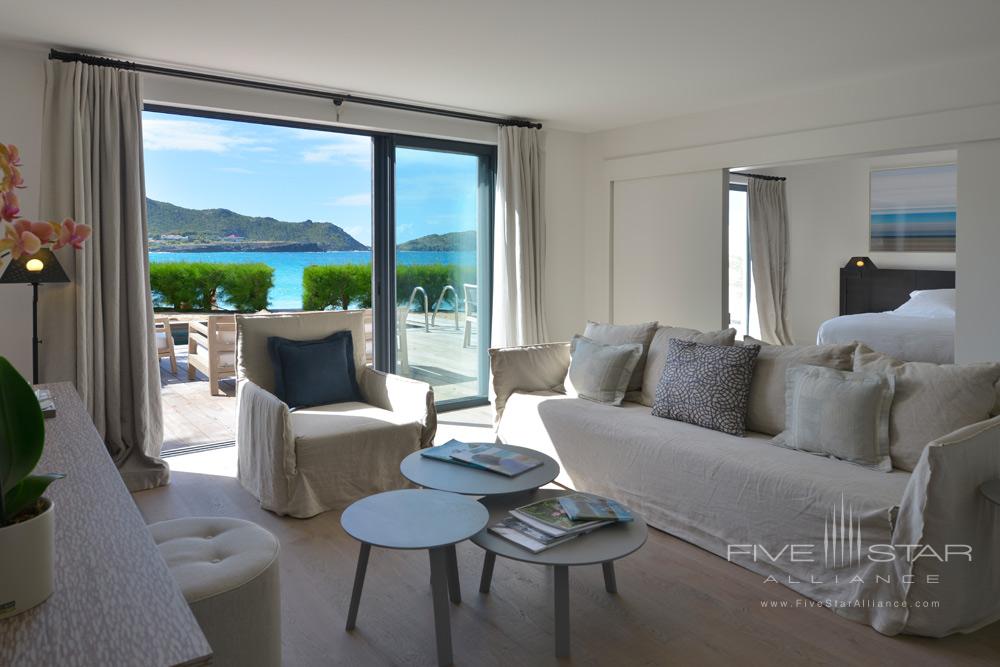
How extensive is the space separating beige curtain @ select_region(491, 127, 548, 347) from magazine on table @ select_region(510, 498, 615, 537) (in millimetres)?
3400

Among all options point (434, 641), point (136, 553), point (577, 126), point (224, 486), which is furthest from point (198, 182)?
point (136, 553)

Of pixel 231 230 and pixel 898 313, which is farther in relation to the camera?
pixel 231 230

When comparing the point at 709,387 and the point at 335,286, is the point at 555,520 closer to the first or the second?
the point at 709,387

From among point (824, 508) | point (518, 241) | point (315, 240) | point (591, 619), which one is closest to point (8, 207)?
point (591, 619)

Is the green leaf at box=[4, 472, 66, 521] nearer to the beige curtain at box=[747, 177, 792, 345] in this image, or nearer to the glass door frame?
the glass door frame

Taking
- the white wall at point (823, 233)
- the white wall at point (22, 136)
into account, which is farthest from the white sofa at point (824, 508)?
the white wall at point (823, 233)

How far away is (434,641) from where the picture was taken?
8.43 feet

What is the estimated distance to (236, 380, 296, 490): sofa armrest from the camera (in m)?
3.68

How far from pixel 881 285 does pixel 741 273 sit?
1.35 meters

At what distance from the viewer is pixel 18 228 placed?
45.1 inches

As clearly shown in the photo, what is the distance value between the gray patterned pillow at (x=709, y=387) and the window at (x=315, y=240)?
252cm

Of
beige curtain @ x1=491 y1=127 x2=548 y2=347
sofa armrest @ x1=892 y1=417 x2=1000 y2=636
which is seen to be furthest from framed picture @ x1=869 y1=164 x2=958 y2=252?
sofa armrest @ x1=892 y1=417 x2=1000 y2=636

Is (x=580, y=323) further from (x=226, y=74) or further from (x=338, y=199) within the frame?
(x=338, y=199)

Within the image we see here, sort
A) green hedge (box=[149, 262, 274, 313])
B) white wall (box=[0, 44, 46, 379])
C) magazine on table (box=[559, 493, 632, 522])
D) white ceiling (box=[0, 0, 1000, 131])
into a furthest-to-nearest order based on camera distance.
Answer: green hedge (box=[149, 262, 274, 313]), white wall (box=[0, 44, 46, 379]), white ceiling (box=[0, 0, 1000, 131]), magazine on table (box=[559, 493, 632, 522])
